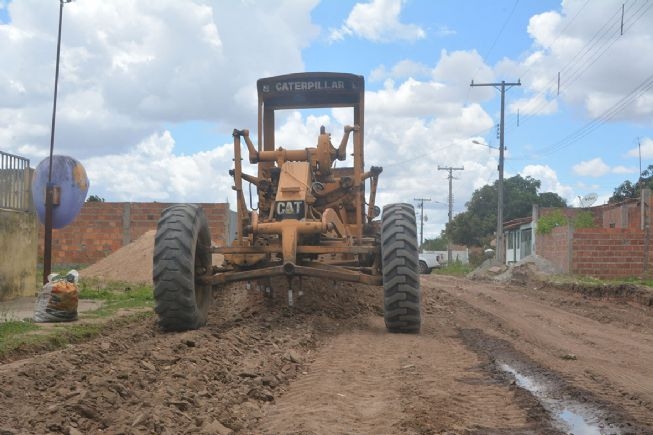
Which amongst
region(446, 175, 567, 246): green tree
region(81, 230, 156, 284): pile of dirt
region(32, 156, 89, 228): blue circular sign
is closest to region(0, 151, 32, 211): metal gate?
region(32, 156, 89, 228): blue circular sign

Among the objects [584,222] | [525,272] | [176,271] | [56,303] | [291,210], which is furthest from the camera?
[584,222]

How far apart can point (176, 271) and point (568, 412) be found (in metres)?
5.09

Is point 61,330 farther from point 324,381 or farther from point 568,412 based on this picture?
point 568,412

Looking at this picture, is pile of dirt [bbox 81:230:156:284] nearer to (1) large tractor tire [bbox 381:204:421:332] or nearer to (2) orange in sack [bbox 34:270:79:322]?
(2) orange in sack [bbox 34:270:79:322]

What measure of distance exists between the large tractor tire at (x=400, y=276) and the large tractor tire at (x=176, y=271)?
2332 millimetres

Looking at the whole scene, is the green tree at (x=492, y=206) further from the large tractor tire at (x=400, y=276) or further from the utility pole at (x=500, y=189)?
the large tractor tire at (x=400, y=276)

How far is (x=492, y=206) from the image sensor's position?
230 feet

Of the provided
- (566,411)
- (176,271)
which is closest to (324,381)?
(566,411)

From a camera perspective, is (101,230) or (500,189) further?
(500,189)

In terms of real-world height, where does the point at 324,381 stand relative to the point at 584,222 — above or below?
below

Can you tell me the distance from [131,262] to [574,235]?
49.7ft

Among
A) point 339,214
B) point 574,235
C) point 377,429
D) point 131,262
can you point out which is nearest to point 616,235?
point 574,235

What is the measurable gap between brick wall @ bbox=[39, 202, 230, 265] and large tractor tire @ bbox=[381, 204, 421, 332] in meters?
16.1

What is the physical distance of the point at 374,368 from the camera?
6949 millimetres
